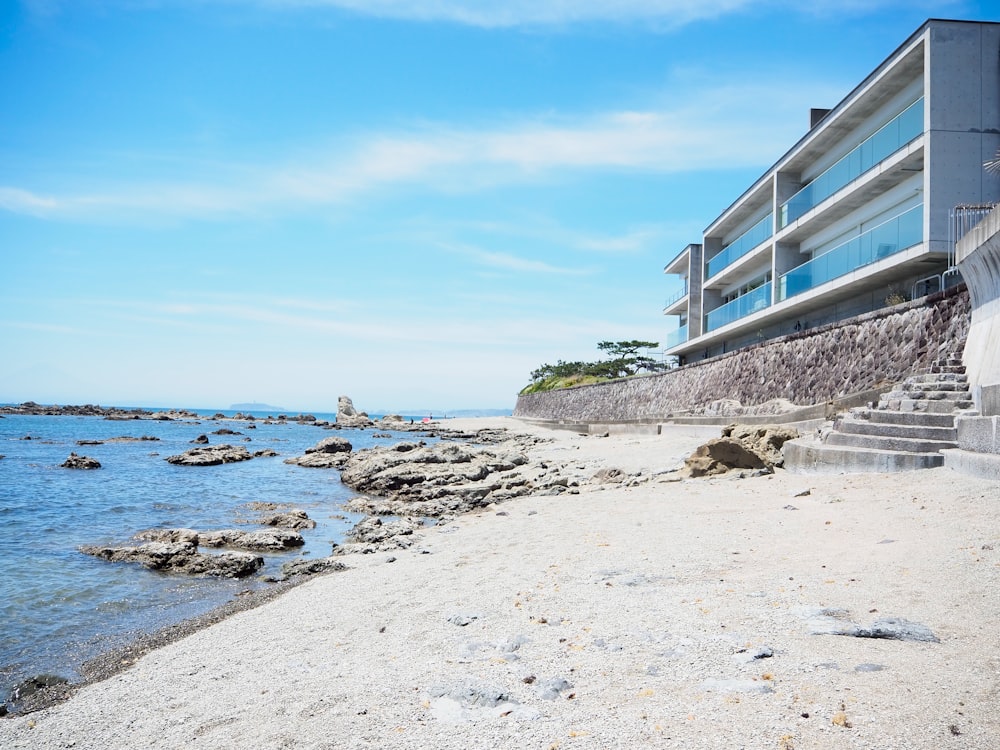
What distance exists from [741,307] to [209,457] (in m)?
25.3

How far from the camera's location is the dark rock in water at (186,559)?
9.63 metres

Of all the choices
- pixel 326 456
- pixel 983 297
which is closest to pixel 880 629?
pixel 983 297

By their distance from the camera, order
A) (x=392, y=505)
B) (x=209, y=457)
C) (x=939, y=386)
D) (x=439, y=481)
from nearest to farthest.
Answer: (x=939, y=386) → (x=392, y=505) → (x=439, y=481) → (x=209, y=457)

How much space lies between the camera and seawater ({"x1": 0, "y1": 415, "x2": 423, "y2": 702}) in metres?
7.20

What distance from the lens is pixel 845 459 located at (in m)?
10.5

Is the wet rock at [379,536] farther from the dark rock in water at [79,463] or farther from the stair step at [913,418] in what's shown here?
the dark rock in water at [79,463]

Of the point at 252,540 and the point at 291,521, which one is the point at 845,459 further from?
the point at 291,521

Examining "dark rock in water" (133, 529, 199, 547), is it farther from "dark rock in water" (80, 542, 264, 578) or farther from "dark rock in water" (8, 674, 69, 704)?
"dark rock in water" (8, 674, 69, 704)

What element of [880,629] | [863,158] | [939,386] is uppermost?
[863,158]

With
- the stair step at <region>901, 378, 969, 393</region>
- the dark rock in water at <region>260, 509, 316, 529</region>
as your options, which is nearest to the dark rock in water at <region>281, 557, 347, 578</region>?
the dark rock in water at <region>260, 509, 316, 529</region>

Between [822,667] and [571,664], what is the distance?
150 cm

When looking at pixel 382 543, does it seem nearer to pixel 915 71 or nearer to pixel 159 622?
pixel 159 622

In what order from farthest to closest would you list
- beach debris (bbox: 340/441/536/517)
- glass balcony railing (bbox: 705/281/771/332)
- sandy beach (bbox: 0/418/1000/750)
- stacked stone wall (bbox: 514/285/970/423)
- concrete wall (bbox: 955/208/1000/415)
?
glass balcony railing (bbox: 705/281/771/332)
stacked stone wall (bbox: 514/285/970/423)
beach debris (bbox: 340/441/536/517)
concrete wall (bbox: 955/208/1000/415)
sandy beach (bbox: 0/418/1000/750)

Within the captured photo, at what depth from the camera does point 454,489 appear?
16.8 metres
